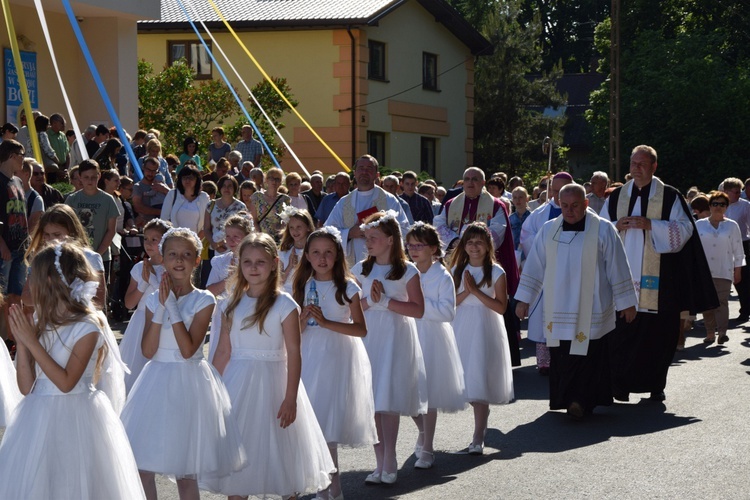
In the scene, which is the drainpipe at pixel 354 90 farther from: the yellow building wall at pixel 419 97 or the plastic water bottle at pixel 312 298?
the plastic water bottle at pixel 312 298

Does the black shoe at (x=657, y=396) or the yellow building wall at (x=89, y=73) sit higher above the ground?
the yellow building wall at (x=89, y=73)

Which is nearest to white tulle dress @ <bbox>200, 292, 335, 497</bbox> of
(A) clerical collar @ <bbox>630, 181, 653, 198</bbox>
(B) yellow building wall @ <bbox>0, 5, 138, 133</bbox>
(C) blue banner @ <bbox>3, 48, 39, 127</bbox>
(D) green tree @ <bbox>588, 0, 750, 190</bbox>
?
(A) clerical collar @ <bbox>630, 181, 653, 198</bbox>

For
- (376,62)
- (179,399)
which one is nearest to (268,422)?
(179,399)

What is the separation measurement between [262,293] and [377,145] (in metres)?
30.3

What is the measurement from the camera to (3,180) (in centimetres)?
1138

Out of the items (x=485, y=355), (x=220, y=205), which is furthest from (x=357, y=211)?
(x=485, y=355)

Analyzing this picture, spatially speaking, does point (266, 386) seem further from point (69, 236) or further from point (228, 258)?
point (228, 258)

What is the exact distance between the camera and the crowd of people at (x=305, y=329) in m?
5.41

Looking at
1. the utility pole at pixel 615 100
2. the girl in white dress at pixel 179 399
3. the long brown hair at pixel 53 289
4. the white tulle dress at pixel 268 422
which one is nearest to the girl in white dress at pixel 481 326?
the white tulle dress at pixel 268 422

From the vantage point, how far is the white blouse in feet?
52.1

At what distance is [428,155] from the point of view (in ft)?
131

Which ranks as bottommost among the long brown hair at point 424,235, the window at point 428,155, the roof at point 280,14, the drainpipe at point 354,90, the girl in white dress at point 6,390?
the girl in white dress at point 6,390

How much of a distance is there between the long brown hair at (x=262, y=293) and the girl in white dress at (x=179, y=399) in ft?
0.71

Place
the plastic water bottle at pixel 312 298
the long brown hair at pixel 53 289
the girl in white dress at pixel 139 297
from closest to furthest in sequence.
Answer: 1. the long brown hair at pixel 53 289
2. the plastic water bottle at pixel 312 298
3. the girl in white dress at pixel 139 297
